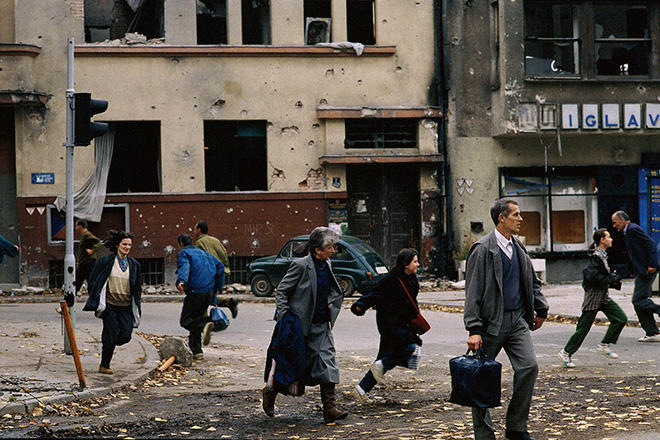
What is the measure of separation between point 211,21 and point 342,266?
7.95 metres

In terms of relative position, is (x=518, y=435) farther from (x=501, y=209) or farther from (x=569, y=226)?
(x=569, y=226)

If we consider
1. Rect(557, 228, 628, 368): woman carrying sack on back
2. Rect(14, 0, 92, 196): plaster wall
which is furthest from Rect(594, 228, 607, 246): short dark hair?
Rect(14, 0, 92, 196): plaster wall

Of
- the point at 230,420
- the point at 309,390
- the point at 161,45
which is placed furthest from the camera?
the point at 161,45

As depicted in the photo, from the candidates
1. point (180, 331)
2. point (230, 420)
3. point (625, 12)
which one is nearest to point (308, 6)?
point (625, 12)

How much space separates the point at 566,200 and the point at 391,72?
5.82 meters

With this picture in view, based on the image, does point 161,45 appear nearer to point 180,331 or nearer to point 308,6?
point 308,6

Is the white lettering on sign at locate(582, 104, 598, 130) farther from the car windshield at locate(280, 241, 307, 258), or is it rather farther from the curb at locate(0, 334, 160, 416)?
the curb at locate(0, 334, 160, 416)

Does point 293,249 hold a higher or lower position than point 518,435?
higher

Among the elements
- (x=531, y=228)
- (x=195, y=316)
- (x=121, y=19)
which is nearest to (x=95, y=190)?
(x=121, y=19)

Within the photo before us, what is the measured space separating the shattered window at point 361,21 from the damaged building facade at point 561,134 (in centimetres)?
205

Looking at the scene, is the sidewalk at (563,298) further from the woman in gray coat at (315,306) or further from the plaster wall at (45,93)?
the plaster wall at (45,93)

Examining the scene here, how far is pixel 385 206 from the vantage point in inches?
975

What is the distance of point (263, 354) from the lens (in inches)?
508

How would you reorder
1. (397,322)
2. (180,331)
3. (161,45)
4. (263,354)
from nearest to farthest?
(397,322)
(263,354)
(180,331)
(161,45)
